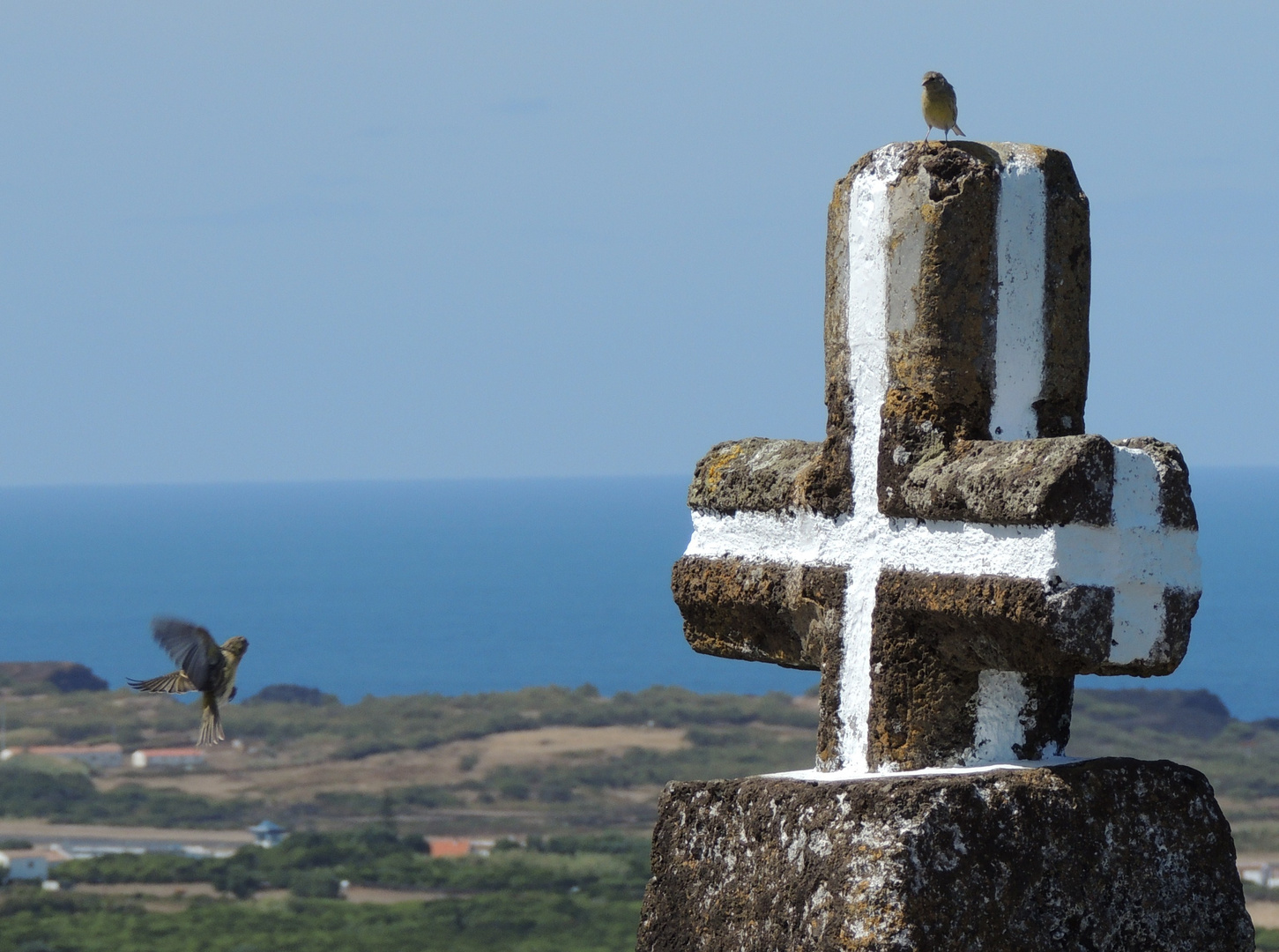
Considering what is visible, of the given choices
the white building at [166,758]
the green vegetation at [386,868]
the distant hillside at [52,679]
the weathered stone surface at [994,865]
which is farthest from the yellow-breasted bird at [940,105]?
the distant hillside at [52,679]

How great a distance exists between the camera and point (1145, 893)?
12.1 ft

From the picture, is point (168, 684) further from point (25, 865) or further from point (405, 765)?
point (405, 765)

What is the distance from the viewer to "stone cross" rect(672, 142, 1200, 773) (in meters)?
3.60

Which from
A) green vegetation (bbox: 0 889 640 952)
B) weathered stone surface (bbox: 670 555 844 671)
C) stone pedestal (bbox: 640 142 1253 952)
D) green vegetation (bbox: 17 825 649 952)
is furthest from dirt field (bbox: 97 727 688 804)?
stone pedestal (bbox: 640 142 1253 952)

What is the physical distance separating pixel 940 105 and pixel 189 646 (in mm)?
2954

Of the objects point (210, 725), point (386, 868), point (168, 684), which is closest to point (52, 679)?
point (386, 868)

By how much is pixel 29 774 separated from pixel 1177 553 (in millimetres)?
71735

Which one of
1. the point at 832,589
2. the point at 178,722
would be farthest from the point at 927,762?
the point at 178,722

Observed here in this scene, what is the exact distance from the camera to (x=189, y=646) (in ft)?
20.5

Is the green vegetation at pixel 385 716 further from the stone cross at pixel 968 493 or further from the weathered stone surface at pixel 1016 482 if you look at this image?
the weathered stone surface at pixel 1016 482

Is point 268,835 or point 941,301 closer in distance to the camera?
point 941,301

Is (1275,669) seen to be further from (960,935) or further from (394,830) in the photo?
(960,935)

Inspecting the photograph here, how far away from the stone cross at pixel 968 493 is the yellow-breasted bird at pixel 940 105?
1.80 feet

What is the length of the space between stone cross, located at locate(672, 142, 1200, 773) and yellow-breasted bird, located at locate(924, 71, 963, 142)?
0.55m
